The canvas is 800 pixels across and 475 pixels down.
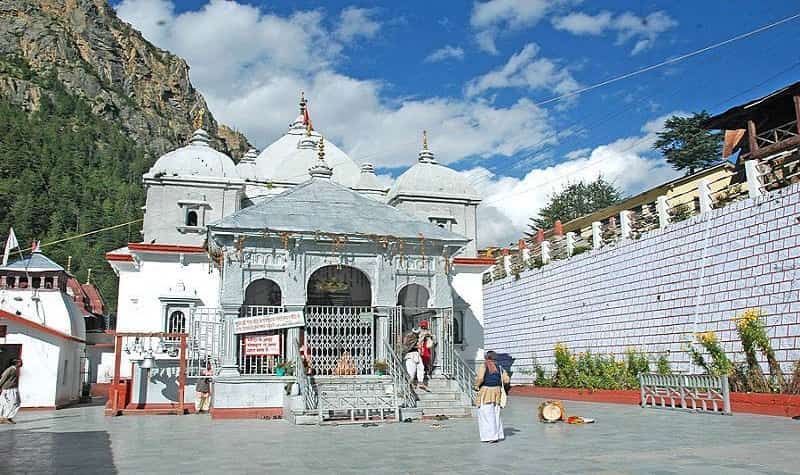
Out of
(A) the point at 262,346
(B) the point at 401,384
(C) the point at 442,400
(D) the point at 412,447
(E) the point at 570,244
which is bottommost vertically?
(D) the point at 412,447

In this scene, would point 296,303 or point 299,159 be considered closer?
point 296,303

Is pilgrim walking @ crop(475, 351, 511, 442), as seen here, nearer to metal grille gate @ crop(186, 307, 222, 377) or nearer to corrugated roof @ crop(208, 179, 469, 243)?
corrugated roof @ crop(208, 179, 469, 243)

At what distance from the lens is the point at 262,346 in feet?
51.4

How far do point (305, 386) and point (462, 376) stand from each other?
375 centimetres

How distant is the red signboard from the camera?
1562 cm

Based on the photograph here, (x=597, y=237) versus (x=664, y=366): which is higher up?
(x=597, y=237)

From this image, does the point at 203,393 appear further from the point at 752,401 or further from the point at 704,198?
the point at 704,198

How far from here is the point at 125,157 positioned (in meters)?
90.1

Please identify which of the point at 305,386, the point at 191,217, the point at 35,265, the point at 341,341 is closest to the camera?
the point at 305,386

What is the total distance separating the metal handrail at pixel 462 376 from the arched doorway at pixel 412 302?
6.54ft

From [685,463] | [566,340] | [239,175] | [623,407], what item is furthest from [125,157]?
[685,463]

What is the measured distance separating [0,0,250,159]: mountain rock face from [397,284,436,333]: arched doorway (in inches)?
3196

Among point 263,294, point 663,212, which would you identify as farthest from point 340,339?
point 663,212

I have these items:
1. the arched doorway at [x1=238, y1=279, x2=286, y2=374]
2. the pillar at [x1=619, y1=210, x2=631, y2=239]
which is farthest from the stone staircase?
the pillar at [x1=619, y1=210, x2=631, y2=239]
